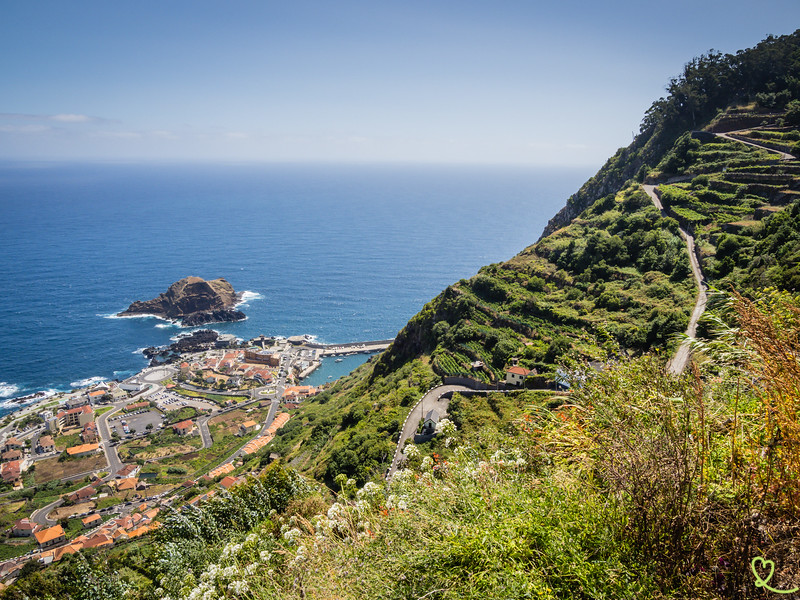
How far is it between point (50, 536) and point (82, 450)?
17.3 meters

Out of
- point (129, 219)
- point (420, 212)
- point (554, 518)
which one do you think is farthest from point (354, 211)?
point (554, 518)

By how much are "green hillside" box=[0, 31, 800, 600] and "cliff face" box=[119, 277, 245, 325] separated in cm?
5554

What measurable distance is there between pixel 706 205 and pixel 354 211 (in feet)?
537

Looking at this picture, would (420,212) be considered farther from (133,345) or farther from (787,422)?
(787,422)

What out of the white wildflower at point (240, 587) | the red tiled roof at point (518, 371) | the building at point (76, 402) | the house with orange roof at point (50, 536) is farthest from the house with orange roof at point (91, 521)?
the white wildflower at point (240, 587)

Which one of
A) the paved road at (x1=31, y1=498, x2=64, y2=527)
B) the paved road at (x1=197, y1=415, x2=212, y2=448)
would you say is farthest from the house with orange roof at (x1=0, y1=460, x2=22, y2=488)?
the paved road at (x1=197, y1=415, x2=212, y2=448)

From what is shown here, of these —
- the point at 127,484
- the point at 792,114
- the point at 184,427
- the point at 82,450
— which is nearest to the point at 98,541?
the point at 127,484

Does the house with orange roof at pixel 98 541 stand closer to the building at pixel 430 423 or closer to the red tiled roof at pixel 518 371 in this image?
the building at pixel 430 423

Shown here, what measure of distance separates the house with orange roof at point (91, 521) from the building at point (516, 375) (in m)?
39.3

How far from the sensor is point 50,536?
1412 inches

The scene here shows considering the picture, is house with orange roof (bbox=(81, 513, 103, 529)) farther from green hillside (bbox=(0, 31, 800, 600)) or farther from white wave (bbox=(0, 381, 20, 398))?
white wave (bbox=(0, 381, 20, 398))

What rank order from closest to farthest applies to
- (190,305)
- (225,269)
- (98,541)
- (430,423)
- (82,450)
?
(430,423) < (98,541) < (82,450) < (190,305) < (225,269)

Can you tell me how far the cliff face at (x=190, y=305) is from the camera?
87.4 metres

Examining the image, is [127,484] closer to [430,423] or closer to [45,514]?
[45,514]
